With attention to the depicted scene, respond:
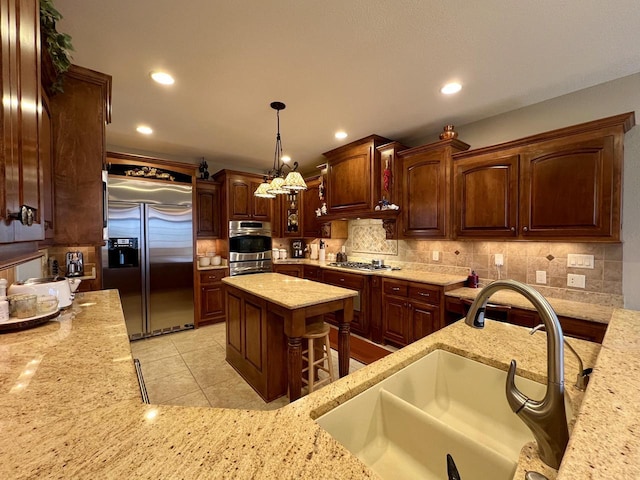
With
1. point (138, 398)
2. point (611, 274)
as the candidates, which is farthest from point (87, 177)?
point (611, 274)

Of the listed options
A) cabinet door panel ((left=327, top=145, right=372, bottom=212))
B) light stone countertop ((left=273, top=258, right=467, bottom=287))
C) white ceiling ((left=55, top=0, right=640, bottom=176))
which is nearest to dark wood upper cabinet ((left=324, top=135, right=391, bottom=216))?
cabinet door panel ((left=327, top=145, right=372, bottom=212))

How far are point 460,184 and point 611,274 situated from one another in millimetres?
1423

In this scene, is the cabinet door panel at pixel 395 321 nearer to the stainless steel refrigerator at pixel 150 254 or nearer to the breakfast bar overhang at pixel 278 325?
the breakfast bar overhang at pixel 278 325

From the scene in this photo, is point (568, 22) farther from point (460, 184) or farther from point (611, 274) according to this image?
point (611, 274)

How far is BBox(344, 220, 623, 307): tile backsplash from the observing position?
2.30m

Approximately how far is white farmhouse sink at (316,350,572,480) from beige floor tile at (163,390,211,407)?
6.21ft

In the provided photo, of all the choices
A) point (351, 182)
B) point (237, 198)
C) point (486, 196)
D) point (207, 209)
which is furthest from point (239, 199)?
point (486, 196)

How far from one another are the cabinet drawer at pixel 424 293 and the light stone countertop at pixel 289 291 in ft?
3.15

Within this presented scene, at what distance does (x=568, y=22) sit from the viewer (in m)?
1.65

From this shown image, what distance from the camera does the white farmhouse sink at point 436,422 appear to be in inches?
30.1

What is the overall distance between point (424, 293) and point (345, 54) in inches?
91.7

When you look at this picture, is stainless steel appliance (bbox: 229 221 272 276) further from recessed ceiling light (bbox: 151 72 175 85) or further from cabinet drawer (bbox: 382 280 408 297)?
recessed ceiling light (bbox: 151 72 175 85)

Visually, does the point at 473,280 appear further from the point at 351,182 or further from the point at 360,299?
the point at 351,182

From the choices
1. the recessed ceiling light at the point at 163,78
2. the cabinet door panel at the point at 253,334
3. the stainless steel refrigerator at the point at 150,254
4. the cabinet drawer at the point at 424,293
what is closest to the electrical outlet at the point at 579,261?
the cabinet drawer at the point at 424,293
